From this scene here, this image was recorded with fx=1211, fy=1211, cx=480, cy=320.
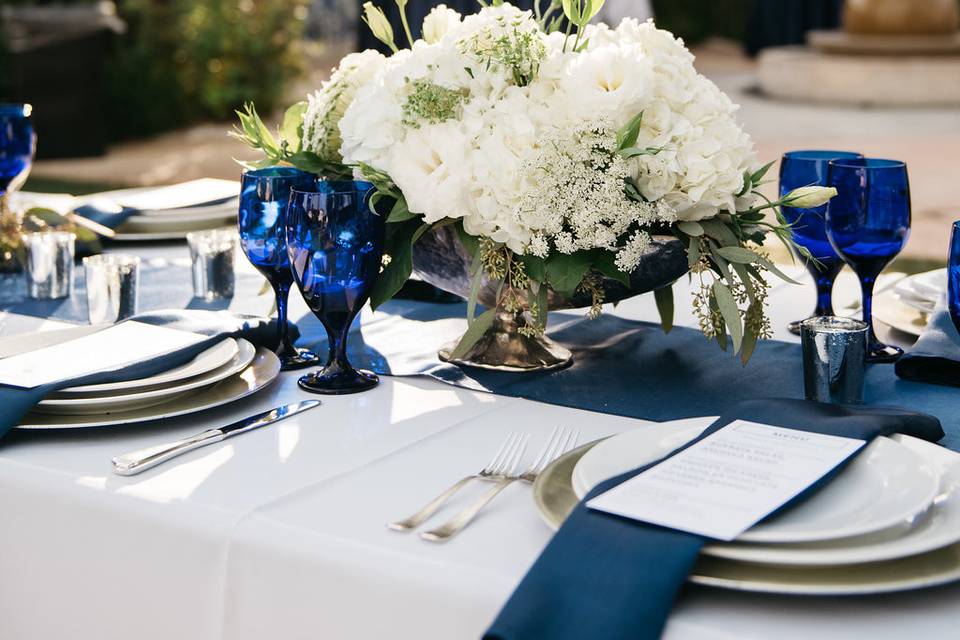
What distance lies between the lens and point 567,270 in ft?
3.98

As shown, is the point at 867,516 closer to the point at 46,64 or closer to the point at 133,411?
the point at 133,411

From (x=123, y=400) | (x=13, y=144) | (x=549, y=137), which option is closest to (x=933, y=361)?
(x=549, y=137)

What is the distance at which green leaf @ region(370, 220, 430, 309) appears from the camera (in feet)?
4.31

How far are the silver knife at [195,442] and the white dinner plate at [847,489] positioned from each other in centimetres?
35

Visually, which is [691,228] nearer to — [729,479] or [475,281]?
[475,281]

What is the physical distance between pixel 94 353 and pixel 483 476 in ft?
1.54

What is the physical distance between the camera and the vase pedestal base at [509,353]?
1378 millimetres

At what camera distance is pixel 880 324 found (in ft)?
5.15

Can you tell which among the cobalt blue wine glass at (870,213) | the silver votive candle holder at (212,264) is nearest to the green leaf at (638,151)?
the cobalt blue wine glass at (870,213)

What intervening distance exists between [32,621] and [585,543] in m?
0.53

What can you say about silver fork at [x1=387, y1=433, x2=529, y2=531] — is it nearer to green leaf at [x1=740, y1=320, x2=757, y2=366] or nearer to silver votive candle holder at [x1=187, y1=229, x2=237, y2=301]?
green leaf at [x1=740, y1=320, x2=757, y2=366]

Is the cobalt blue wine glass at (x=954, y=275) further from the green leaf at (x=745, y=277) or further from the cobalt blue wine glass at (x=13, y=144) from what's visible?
the cobalt blue wine glass at (x=13, y=144)

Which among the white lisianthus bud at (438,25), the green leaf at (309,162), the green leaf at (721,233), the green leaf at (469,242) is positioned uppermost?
the white lisianthus bud at (438,25)

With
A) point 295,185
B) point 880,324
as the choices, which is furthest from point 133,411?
point 880,324
